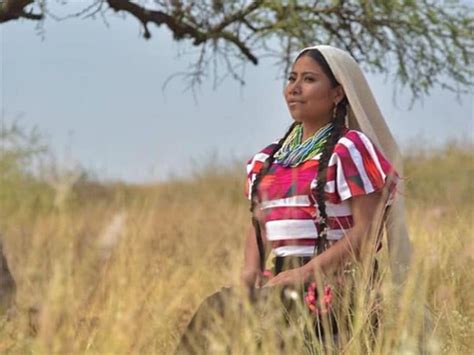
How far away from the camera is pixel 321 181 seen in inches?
125

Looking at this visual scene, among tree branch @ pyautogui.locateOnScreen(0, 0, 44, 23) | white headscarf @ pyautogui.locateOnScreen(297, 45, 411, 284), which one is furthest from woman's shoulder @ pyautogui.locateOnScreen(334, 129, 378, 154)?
tree branch @ pyautogui.locateOnScreen(0, 0, 44, 23)

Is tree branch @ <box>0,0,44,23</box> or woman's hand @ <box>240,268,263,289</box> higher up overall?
tree branch @ <box>0,0,44,23</box>

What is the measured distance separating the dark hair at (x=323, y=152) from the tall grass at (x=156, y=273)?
0.32 m

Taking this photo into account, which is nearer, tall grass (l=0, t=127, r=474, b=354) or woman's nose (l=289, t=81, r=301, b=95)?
tall grass (l=0, t=127, r=474, b=354)

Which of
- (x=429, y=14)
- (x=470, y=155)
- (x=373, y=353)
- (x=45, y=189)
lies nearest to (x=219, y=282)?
(x=373, y=353)

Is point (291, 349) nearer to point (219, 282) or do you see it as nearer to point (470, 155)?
point (219, 282)

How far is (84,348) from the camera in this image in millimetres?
2996

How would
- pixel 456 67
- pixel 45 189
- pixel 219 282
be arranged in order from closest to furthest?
pixel 219 282, pixel 456 67, pixel 45 189

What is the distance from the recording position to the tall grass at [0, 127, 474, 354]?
2.63 metres

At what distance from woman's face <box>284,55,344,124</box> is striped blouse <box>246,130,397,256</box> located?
0.16 m

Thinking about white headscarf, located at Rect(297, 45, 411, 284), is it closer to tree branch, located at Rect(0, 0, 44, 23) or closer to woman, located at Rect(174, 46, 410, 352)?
woman, located at Rect(174, 46, 410, 352)

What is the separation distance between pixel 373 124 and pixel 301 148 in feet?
1.11

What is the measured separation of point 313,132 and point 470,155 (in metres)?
10.9

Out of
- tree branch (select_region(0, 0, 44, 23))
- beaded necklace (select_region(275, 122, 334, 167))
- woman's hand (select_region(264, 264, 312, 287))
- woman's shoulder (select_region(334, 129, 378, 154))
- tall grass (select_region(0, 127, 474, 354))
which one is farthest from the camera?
tree branch (select_region(0, 0, 44, 23))
